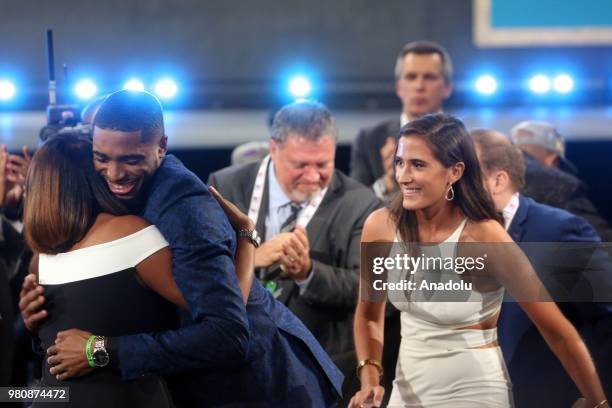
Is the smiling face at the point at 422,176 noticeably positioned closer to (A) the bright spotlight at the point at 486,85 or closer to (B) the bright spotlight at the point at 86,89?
(B) the bright spotlight at the point at 86,89

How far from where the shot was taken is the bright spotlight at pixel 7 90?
6535mm

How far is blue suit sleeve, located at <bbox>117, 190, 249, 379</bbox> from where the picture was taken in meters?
1.68

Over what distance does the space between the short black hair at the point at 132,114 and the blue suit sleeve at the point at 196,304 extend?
0.54 ft

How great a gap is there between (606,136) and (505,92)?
6.77 feet

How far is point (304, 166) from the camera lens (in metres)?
2.93

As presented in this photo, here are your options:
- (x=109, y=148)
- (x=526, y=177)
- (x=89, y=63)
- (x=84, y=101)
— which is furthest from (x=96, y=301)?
(x=89, y=63)

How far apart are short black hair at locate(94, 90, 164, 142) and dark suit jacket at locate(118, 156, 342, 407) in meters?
0.07

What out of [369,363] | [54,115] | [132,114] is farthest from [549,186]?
[132,114]

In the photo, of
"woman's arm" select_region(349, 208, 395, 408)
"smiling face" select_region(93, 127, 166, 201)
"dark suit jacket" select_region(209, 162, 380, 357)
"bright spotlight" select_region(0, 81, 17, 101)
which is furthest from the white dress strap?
"bright spotlight" select_region(0, 81, 17, 101)

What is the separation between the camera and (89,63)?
651 centimetres

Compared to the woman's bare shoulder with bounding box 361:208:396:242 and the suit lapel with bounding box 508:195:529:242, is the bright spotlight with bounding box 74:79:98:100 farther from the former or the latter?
the woman's bare shoulder with bounding box 361:208:396:242

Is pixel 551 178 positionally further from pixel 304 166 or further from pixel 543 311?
pixel 543 311

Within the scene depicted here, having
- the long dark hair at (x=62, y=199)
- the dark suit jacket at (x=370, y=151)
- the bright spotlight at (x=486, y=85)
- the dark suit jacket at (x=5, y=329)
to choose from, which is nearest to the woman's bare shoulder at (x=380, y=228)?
the long dark hair at (x=62, y=199)

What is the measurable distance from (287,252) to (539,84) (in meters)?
4.56
